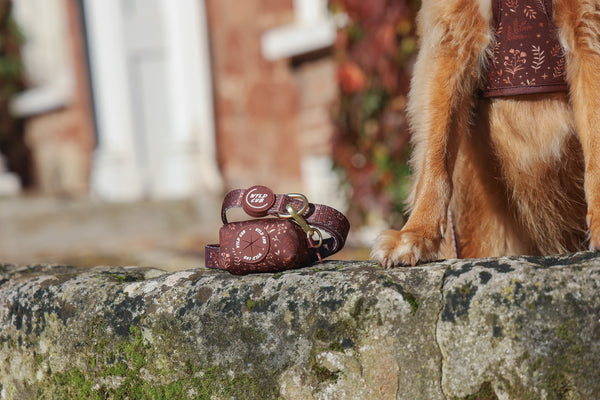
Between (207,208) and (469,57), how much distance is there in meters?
5.21

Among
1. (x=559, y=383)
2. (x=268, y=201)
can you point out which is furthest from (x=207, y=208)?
(x=559, y=383)

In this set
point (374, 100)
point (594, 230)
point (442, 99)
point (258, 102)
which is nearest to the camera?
point (594, 230)

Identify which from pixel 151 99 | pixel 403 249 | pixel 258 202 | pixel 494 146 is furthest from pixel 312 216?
pixel 151 99

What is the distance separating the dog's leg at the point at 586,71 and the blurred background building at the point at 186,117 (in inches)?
116

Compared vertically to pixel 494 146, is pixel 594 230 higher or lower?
lower

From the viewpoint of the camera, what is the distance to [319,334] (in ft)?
4.50

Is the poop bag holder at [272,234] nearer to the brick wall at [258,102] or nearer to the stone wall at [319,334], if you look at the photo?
the stone wall at [319,334]

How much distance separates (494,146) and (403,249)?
1.55 feet

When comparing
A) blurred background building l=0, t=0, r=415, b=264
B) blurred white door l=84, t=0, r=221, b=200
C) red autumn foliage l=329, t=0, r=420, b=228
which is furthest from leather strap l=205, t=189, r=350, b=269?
blurred white door l=84, t=0, r=221, b=200

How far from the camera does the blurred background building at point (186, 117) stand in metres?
5.26

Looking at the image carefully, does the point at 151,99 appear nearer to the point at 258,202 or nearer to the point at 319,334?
the point at 258,202

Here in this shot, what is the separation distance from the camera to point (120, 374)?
1492mm

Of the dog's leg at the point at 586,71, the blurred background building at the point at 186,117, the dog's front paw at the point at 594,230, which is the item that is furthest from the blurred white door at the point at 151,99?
the dog's front paw at the point at 594,230

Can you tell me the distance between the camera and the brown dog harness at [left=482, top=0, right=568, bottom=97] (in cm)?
168
